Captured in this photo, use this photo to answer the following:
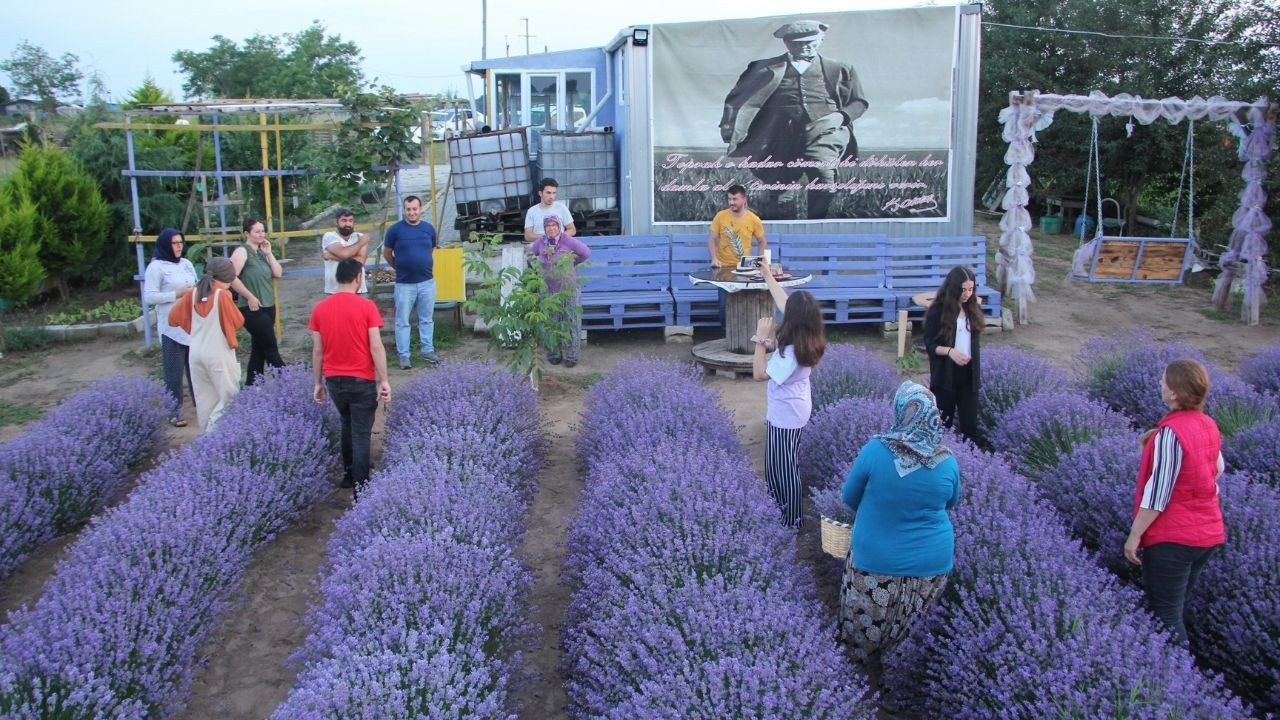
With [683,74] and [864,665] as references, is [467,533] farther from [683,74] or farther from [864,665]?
[683,74]

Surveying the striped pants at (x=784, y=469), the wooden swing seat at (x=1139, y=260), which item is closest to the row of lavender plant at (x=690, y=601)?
the striped pants at (x=784, y=469)

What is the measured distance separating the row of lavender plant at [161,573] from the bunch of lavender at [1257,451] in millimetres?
4802

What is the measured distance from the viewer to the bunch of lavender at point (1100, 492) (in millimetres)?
4387

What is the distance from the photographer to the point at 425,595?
366cm

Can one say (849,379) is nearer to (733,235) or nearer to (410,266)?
(733,235)

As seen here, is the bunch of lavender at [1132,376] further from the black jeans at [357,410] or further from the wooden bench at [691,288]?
the black jeans at [357,410]

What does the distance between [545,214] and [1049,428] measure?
514 centimetres

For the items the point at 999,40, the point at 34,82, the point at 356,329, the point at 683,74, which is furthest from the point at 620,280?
the point at 34,82

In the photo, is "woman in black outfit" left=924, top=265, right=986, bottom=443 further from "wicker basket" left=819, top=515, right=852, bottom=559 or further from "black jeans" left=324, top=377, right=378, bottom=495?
"black jeans" left=324, top=377, right=378, bottom=495

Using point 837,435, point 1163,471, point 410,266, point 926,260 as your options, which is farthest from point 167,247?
point 926,260

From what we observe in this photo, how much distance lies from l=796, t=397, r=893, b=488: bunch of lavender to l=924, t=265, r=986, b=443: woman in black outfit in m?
0.39

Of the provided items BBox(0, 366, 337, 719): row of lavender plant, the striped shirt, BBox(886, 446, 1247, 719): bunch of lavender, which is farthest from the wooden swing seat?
BBox(0, 366, 337, 719): row of lavender plant

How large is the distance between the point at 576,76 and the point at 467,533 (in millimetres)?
14155

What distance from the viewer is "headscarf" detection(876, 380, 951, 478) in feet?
11.6
